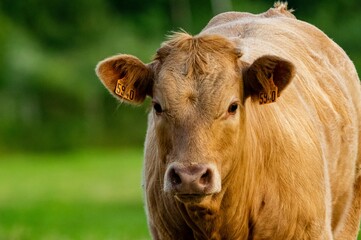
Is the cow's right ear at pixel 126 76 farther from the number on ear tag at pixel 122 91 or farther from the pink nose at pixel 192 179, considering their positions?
the pink nose at pixel 192 179

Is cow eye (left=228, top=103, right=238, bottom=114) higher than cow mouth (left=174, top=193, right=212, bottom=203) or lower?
higher

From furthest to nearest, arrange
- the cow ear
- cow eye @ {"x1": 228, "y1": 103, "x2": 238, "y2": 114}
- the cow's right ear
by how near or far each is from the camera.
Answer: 1. the cow's right ear
2. the cow ear
3. cow eye @ {"x1": 228, "y1": 103, "x2": 238, "y2": 114}

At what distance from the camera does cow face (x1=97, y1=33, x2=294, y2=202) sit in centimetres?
919

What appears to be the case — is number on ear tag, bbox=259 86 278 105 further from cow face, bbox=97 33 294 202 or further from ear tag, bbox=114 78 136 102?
ear tag, bbox=114 78 136 102

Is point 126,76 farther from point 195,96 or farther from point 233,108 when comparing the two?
point 233,108

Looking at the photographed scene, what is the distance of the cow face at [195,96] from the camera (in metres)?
9.19

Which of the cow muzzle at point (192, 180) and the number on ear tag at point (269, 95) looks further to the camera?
the number on ear tag at point (269, 95)

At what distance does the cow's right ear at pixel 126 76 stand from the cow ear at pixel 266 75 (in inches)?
26.7

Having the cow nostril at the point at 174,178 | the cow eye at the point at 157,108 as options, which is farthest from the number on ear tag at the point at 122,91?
the cow nostril at the point at 174,178

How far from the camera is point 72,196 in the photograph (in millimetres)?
35594

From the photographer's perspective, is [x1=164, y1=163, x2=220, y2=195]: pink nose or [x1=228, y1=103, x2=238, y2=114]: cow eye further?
[x1=228, y1=103, x2=238, y2=114]: cow eye

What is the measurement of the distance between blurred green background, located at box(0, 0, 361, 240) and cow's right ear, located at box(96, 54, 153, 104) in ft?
51.8

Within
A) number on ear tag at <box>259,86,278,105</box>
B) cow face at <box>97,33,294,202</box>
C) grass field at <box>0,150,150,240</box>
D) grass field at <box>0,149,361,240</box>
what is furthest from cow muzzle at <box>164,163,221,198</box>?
grass field at <box>0,150,150,240</box>

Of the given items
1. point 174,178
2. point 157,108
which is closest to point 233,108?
point 157,108
